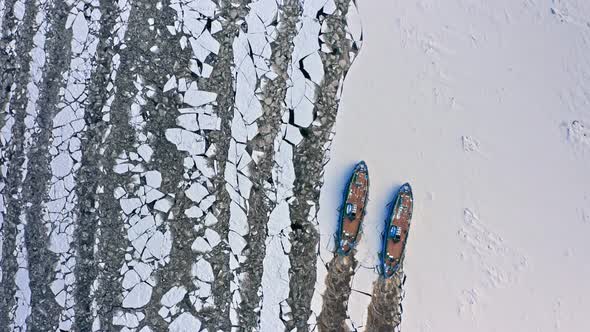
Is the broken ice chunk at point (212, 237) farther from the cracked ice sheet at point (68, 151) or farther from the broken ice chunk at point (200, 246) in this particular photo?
the cracked ice sheet at point (68, 151)

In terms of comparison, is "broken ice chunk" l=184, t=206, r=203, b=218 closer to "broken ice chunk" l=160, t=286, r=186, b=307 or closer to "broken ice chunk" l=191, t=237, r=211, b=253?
"broken ice chunk" l=191, t=237, r=211, b=253

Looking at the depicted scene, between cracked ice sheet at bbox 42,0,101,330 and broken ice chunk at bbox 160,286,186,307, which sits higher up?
cracked ice sheet at bbox 42,0,101,330

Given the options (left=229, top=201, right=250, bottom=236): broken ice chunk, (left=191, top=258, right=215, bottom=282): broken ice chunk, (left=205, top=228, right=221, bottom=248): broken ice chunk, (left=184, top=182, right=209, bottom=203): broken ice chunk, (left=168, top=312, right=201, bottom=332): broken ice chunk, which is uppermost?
(left=184, top=182, right=209, bottom=203): broken ice chunk

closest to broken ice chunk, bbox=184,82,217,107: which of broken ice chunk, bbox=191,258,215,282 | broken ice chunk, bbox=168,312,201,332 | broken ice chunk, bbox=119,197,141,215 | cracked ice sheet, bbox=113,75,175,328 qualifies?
cracked ice sheet, bbox=113,75,175,328

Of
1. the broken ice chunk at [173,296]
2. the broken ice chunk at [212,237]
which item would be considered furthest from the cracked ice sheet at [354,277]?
the broken ice chunk at [173,296]

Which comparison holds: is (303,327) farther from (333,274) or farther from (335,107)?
(335,107)

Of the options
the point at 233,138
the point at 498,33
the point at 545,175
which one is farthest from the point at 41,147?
the point at 545,175

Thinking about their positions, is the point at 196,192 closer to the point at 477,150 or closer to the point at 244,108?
the point at 244,108
